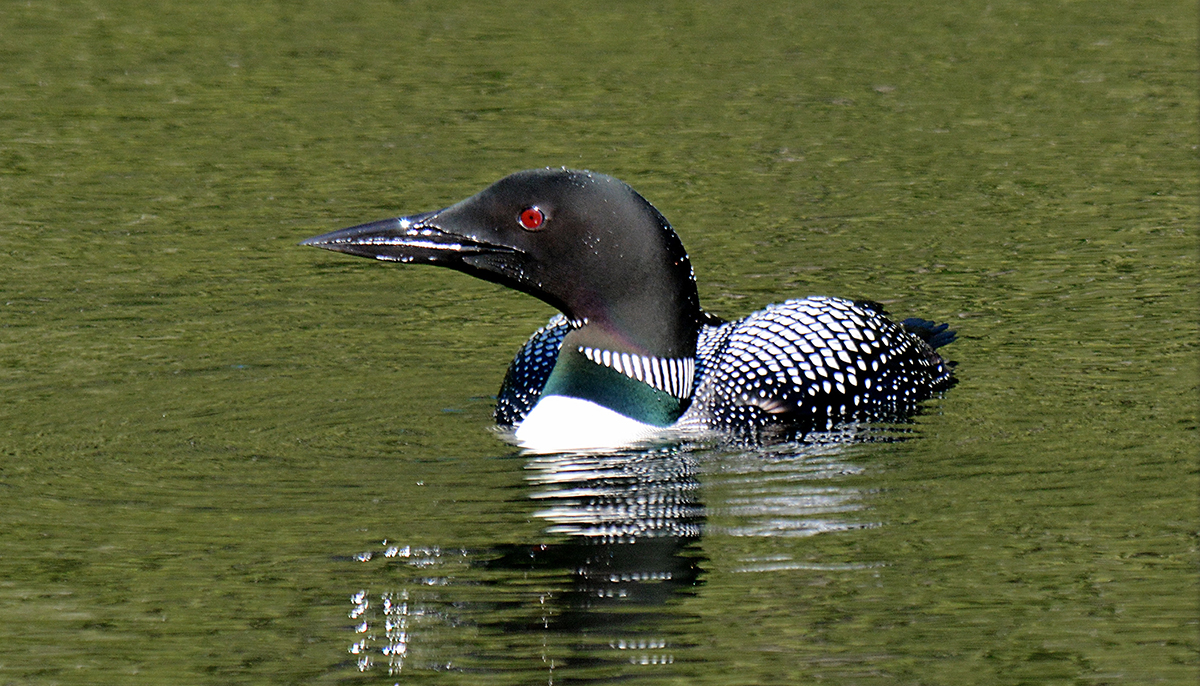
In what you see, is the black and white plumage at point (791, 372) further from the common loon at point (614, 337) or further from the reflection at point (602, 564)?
the reflection at point (602, 564)

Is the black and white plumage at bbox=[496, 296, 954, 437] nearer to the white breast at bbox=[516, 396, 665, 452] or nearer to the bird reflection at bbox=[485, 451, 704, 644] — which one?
the white breast at bbox=[516, 396, 665, 452]

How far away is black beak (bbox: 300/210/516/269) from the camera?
5695 millimetres

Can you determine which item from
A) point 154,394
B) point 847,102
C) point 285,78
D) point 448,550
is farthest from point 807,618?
point 285,78

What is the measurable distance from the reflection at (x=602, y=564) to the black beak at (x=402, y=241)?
64 centimetres

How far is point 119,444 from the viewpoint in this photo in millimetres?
5855

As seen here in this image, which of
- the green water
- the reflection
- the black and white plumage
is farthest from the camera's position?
the black and white plumage

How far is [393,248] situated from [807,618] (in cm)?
193

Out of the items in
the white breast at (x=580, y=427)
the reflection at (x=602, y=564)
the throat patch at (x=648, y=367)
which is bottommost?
the reflection at (x=602, y=564)

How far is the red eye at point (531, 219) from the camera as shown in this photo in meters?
5.75

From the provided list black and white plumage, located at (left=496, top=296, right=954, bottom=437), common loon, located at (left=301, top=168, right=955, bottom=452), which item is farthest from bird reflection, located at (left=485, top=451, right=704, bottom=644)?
black and white plumage, located at (left=496, top=296, right=954, bottom=437)

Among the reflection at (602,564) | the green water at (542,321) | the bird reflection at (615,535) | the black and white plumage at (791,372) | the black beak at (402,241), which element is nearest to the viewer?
the reflection at (602,564)

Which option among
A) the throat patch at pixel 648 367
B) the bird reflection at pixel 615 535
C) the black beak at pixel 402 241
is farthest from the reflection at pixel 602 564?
the black beak at pixel 402 241

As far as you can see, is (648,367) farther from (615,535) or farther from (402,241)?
(615,535)

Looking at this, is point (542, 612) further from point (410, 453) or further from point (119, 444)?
point (119, 444)
